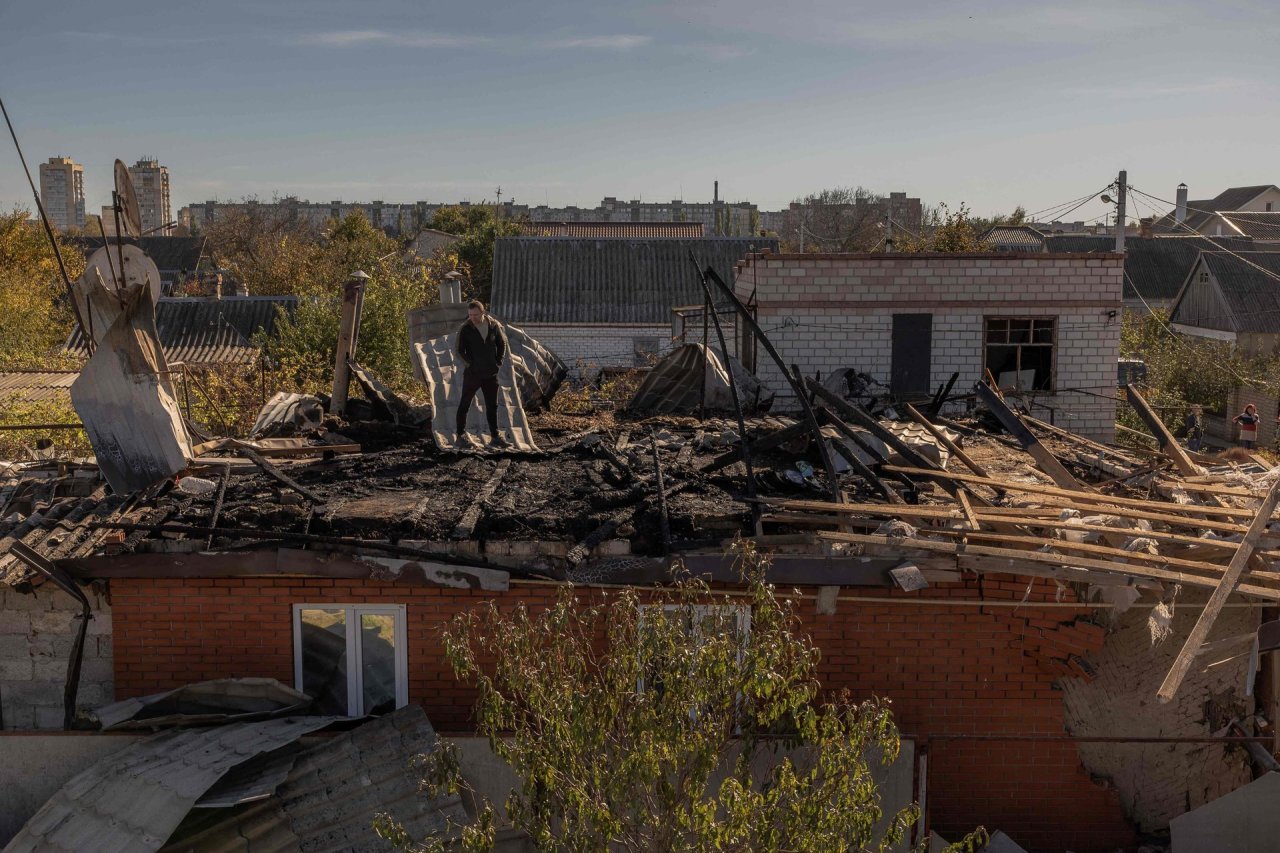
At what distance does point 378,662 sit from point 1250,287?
1721 inches

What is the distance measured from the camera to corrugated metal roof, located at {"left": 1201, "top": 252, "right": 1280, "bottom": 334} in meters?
42.3

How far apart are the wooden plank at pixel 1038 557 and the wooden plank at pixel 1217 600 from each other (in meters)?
0.16

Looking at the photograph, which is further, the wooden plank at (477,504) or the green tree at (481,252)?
A: the green tree at (481,252)

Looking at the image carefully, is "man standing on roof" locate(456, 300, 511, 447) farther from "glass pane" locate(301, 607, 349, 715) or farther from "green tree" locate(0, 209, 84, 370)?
"green tree" locate(0, 209, 84, 370)

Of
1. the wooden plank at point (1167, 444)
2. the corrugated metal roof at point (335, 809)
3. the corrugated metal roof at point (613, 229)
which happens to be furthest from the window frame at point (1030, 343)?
the corrugated metal roof at point (613, 229)

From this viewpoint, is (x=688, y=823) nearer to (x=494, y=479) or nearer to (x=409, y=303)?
(x=494, y=479)

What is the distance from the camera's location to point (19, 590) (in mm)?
8039

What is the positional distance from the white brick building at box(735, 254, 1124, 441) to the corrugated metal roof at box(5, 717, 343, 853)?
10180mm

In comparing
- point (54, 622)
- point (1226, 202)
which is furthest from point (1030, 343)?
point (1226, 202)

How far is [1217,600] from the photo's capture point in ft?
21.6

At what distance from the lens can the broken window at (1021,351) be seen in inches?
655

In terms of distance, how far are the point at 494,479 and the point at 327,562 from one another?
2.12 metres

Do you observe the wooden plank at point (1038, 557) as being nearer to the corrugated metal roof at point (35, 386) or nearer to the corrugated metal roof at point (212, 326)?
the corrugated metal roof at point (35, 386)

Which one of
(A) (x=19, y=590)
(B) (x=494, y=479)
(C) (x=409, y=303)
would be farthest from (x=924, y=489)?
(C) (x=409, y=303)
